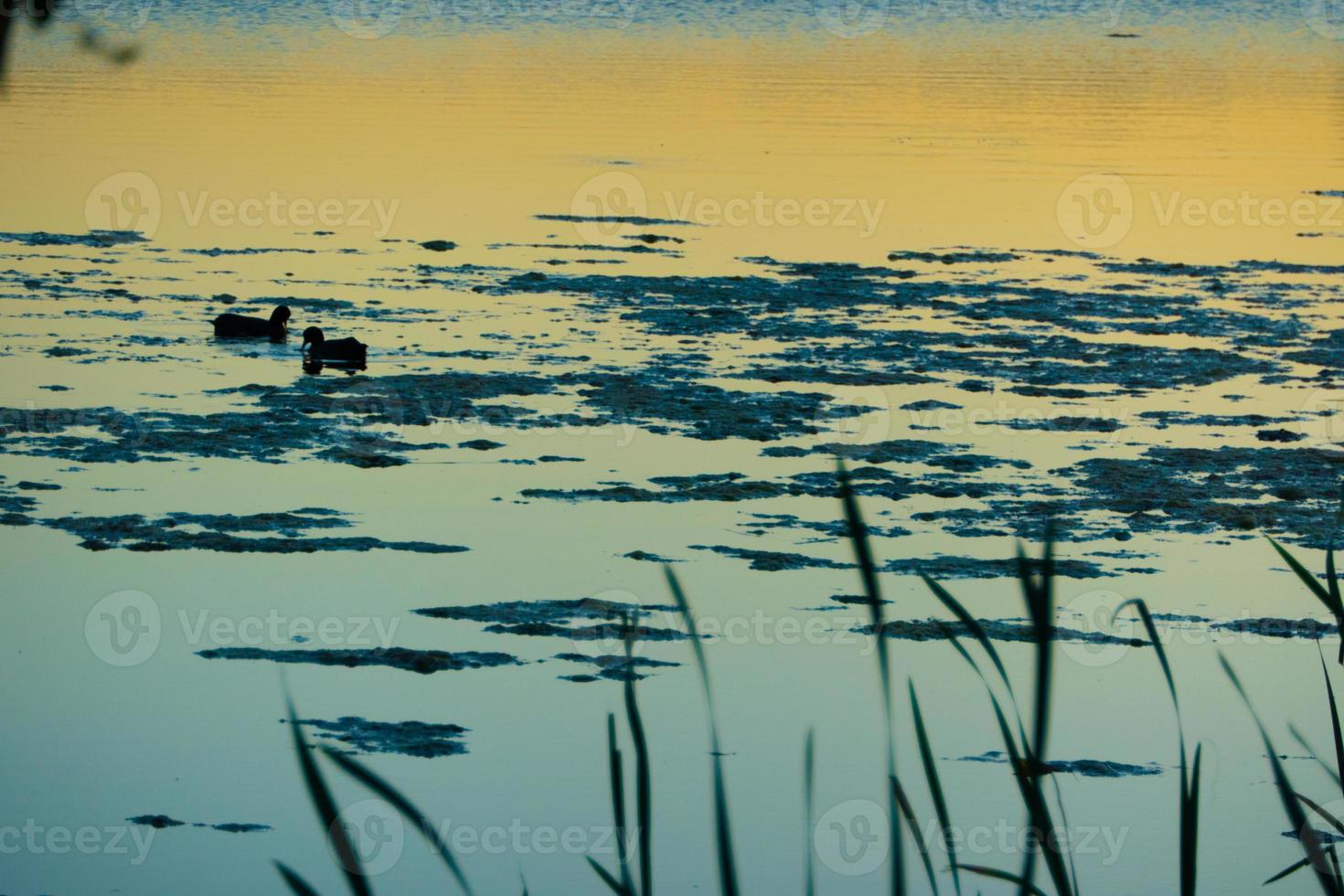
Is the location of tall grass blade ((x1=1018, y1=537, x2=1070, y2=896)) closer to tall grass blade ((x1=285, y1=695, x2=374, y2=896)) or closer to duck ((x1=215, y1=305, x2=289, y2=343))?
tall grass blade ((x1=285, y1=695, x2=374, y2=896))

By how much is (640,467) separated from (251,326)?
2421 mm

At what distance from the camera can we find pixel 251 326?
27.3ft

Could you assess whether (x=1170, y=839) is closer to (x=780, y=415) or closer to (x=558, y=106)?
(x=780, y=415)

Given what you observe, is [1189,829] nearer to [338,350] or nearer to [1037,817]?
[1037,817]

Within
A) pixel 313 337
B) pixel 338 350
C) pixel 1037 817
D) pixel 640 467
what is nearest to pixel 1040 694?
pixel 1037 817

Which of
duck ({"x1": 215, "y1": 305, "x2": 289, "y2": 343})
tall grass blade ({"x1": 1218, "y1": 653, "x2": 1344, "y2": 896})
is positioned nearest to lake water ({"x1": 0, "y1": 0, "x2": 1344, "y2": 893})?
duck ({"x1": 215, "y1": 305, "x2": 289, "y2": 343})

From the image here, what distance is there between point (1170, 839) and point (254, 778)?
1920 mm

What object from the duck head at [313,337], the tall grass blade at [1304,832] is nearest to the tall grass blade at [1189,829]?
the tall grass blade at [1304,832]

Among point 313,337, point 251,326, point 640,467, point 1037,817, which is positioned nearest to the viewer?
point 1037,817

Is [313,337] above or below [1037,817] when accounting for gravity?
above

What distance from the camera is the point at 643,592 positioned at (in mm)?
5438

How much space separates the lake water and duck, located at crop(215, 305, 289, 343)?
0.08 metres

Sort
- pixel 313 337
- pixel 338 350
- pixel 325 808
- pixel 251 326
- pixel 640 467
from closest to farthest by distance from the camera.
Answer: pixel 325 808 → pixel 640 467 → pixel 338 350 → pixel 313 337 → pixel 251 326

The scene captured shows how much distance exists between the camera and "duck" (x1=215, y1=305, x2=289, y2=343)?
8.30 meters
